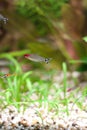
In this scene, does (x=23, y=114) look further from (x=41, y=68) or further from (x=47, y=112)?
(x=41, y=68)

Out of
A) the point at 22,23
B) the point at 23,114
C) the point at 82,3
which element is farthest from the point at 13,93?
the point at 22,23

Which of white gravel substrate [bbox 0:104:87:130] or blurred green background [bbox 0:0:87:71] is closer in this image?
white gravel substrate [bbox 0:104:87:130]

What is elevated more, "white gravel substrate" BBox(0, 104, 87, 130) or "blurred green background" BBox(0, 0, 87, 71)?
"blurred green background" BBox(0, 0, 87, 71)

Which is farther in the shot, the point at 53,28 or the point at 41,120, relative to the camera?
the point at 53,28

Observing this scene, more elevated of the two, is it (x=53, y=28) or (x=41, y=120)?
(x=53, y=28)

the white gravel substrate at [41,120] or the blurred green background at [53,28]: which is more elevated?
the blurred green background at [53,28]

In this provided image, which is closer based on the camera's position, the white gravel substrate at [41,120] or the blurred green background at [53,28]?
the white gravel substrate at [41,120]
